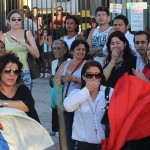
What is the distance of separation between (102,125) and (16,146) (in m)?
0.94

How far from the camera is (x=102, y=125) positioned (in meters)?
5.32

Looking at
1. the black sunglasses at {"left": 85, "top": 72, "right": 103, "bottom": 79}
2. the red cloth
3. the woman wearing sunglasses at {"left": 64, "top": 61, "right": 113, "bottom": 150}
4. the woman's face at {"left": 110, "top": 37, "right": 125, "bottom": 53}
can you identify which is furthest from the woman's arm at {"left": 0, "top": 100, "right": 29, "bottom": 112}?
the woman's face at {"left": 110, "top": 37, "right": 125, "bottom": 53}

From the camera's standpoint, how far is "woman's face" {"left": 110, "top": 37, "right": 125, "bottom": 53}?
615 cm

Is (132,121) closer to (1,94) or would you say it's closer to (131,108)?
(131,108)

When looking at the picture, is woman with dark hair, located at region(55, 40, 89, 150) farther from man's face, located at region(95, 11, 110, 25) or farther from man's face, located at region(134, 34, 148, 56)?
man's face, located at region(95, 11, 110, 25)

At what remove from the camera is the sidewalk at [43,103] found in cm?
915

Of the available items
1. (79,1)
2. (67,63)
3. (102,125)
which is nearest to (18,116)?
(102,125)

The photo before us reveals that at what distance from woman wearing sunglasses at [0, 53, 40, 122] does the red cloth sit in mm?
854

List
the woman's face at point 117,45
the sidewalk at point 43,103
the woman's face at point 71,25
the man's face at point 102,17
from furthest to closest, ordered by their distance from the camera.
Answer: the sidewalk at point 43,103
the woman's face at point 71,25
the man's face at point 102,17
the woman's face at point 117,45

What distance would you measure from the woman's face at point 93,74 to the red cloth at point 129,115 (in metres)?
0.34

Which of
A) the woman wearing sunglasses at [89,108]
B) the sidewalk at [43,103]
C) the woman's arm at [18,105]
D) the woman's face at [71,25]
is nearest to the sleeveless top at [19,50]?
the woman's face at [71,25]

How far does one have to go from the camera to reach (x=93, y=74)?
5418mm

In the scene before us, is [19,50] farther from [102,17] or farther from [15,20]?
[102,17]

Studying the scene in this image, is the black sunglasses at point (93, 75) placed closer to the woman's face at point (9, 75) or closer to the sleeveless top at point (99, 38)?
the woman's face at point (9, 75)
